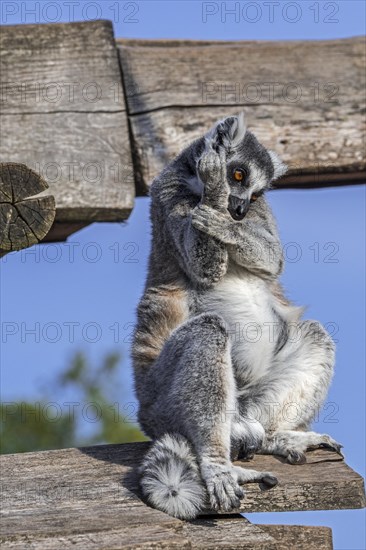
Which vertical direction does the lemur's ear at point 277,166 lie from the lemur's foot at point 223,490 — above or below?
above

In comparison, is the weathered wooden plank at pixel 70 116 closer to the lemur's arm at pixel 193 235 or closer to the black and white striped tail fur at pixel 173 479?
the lemur's arm at pixel 193 235

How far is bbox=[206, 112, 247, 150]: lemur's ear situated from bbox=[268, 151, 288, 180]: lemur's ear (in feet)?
0.85

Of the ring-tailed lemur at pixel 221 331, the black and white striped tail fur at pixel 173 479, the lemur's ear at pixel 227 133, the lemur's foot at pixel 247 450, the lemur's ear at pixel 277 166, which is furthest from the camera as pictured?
the lemur's ear at pixel 277 166

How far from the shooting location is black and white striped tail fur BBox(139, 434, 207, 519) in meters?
5.03

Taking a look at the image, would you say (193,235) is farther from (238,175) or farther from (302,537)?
(302,537)

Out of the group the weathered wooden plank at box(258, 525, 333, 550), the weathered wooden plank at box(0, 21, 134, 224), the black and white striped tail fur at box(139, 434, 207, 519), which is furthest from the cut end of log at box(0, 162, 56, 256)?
the weathered wooden plank at box(258, 525, 333, 550)

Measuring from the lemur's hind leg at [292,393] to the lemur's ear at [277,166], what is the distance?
964mm

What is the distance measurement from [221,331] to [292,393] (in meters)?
0.65

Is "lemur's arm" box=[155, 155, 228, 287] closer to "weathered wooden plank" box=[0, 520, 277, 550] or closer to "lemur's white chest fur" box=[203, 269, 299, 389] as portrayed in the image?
"lemur's white chest fur" box=[203, 269, 299, 389]

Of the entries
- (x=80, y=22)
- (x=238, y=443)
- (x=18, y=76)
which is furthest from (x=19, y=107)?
(x=238, y=443)

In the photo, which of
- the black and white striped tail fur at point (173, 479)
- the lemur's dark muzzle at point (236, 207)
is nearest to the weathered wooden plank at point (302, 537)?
the black and white striped tail fur at point (173, 479)

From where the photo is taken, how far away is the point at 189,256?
605cm

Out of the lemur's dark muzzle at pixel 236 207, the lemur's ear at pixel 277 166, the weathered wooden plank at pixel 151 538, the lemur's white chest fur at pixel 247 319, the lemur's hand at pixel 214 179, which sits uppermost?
the lemur's ear at pixel 277 166

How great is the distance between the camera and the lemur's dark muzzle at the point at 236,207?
6.09m
